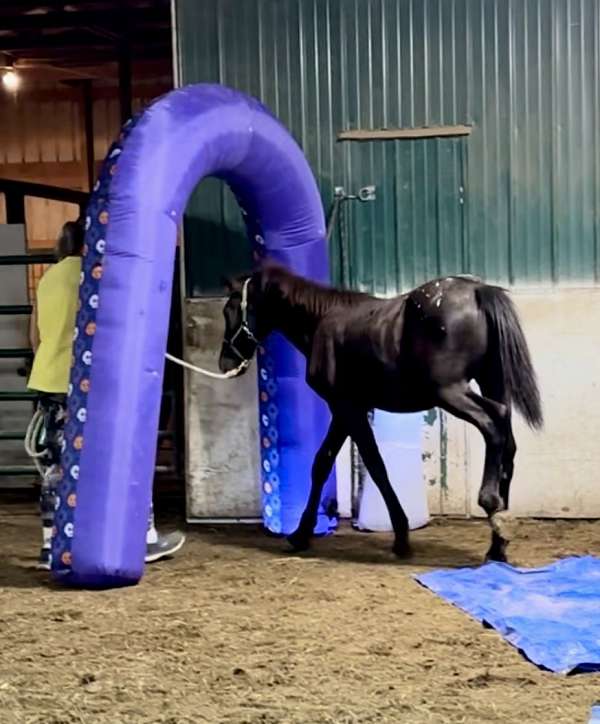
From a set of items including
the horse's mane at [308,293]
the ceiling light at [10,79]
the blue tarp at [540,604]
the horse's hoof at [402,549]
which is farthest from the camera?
the ceiling light at [10,79]

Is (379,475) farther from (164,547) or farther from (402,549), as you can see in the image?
(164,547)

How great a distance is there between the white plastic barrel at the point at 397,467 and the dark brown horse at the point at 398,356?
19.2 inches

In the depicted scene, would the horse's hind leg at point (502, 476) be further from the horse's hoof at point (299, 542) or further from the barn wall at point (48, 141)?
the barn wall at point (48, 141)

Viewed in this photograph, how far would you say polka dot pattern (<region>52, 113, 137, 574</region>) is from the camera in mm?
4582

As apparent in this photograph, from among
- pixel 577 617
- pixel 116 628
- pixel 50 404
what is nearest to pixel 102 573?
pixel 116 628

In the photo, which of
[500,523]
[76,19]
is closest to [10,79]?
[76,19]

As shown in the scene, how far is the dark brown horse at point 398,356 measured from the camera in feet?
16.4

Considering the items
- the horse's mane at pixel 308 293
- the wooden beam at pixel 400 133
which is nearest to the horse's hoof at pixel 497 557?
the horse's mane at pixel 308 293

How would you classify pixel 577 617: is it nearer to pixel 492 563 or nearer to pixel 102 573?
pixel 492 563

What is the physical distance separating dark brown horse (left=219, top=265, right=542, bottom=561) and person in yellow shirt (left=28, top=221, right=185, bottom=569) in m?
0.89

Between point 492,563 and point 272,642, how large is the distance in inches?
56.1

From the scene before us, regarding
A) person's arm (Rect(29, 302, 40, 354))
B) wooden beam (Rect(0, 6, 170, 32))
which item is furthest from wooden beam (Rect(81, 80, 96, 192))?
person's arm (Rect(29, 302, 40, 354))

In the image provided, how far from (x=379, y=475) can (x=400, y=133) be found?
6.78 feet

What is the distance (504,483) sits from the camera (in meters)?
5.16
